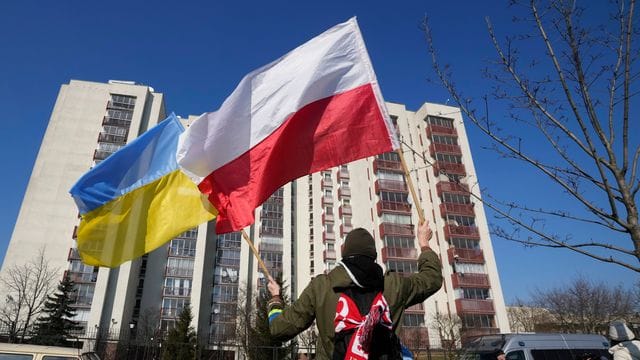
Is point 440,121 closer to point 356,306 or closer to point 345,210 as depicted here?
point 345,210

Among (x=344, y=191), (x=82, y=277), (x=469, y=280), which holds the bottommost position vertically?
(x=469, y=280)

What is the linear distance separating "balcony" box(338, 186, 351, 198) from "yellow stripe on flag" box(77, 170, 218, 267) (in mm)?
47173

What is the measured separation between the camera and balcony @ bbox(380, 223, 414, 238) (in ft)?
151

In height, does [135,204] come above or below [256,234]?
below

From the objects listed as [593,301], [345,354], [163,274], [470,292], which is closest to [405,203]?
[470,292]

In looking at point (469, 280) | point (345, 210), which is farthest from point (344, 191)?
point (469, 280)

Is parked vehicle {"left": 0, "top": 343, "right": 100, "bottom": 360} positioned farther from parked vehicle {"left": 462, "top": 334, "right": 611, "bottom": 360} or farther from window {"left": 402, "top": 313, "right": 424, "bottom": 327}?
window {"left": 402, "top": 313, "right": 424, "bottom": 327}

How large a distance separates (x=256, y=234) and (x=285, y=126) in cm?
4939

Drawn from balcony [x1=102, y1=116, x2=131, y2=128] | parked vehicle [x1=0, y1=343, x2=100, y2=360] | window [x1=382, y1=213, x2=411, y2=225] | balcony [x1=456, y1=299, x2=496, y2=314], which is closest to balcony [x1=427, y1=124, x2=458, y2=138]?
window [x1=382, y1=213, x2=411, y2=225]

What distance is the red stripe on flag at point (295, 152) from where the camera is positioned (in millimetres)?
5281

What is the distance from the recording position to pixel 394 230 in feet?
152

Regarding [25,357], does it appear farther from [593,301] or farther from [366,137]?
[593,301]

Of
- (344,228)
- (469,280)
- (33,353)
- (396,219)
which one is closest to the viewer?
(33,353)

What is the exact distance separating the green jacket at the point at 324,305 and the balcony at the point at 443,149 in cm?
5036
